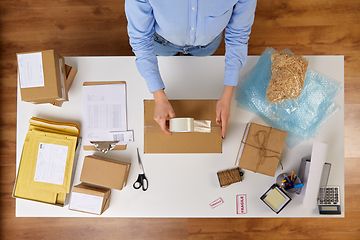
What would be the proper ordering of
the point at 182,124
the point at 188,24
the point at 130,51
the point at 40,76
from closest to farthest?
the point at 188,24 → the point at 182,124 → the point at 40,76 → the point at 130,51

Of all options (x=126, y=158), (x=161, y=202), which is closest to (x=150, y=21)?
(x=126, y=158)

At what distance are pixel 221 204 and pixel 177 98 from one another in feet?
1.88

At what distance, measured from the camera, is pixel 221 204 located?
108cm

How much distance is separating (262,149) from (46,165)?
103 cm

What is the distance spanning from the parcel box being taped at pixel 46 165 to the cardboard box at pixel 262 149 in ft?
2.69

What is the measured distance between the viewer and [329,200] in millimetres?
1061

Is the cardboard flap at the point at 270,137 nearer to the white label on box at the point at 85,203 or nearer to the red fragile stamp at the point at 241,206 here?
the red fragile stamp at the point at 241,206

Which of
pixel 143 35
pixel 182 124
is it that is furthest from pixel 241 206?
pixel 143 35

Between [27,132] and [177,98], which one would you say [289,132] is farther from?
[27,132]

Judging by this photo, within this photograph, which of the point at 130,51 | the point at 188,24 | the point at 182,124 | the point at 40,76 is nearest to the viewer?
the point at 188,24

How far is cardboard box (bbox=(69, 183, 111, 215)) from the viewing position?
3.37 feet

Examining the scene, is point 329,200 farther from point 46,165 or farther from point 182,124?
point 46,165

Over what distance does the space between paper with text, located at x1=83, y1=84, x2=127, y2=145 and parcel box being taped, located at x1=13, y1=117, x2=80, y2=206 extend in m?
0.07

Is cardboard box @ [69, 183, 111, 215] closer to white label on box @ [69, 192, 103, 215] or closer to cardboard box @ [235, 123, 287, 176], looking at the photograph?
white label on box @ [69, 192, 103, 215]
